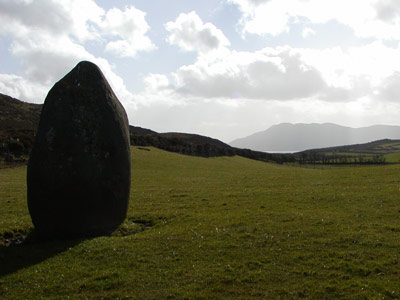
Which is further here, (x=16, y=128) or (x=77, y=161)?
(x=16, y=128)

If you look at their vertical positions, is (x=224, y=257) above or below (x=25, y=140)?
below

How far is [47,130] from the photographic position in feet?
48.5

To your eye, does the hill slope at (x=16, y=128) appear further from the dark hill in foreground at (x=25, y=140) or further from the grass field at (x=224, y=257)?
the grass field at (x=224, y=257)

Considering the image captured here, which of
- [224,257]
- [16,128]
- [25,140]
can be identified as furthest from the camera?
[16,128]

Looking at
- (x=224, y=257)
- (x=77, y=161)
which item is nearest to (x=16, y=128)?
(x=77, y=161)

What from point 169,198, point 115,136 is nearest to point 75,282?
point 115,136

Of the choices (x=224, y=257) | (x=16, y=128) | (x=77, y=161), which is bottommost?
(x=224, y=257)

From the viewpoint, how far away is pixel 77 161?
583 inches

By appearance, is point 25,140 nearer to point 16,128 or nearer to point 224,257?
point 16,128

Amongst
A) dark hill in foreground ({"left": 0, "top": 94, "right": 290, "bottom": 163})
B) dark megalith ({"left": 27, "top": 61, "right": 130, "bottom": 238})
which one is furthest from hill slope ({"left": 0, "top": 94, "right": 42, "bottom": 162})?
dark megalith ({"left": 27, "top": 61, "right": 130, "bottom": 238})

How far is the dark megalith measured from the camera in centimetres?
1467

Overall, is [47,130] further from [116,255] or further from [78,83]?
[116,255]

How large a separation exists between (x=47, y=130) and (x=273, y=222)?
42.0 feet

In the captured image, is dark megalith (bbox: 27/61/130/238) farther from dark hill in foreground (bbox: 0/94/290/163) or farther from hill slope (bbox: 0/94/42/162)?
hill slope (bbox: 0/94/42/162)
